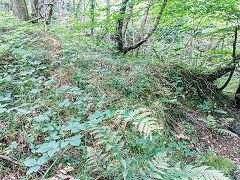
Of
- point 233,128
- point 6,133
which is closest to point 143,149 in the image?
point 6,133

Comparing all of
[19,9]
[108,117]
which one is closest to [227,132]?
[108,117]

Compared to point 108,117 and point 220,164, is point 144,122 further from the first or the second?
point 220,164

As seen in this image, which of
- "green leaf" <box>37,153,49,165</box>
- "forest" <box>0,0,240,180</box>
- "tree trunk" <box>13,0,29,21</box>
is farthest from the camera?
"tree trunk" <box>13,0,29,21</box>

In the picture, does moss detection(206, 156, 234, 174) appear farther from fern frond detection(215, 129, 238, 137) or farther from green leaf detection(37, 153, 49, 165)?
green leaf detection(37, 153, 49, 165)

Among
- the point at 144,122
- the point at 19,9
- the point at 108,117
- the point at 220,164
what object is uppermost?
the point at 19,9

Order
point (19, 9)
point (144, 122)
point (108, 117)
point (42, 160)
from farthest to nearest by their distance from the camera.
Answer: point (19, 9) < point (108, 117) < point (144, 122) < point (42, 160)

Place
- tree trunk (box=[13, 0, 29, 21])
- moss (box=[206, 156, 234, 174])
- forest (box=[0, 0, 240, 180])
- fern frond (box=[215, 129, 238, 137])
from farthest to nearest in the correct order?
tree trunk (box=[13, 0, 29, 21]) < fern frond (box=[215, 129, 238, 137]) < moss (box=[206, 156, 234, 174]) < forest (box=[0, 0, 240, 180])

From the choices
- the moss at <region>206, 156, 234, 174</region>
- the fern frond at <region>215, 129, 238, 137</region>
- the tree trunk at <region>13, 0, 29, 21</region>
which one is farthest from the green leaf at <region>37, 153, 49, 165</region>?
the tree trunk at <region>13, 0, 29, 21</region>

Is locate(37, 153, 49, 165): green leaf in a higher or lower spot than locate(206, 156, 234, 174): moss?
higher

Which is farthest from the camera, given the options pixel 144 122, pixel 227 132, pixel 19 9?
pixel 19 9

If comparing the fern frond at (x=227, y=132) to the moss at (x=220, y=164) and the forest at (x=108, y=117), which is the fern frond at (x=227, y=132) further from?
the moss at (x=220, y=164)

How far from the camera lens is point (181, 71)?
351cm

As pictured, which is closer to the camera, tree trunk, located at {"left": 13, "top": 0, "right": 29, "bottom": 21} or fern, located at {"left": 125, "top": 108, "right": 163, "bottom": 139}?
fern, located at {"left": 125, "top": 108, "right": 163, "bottom": 139}

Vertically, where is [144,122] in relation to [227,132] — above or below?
above
